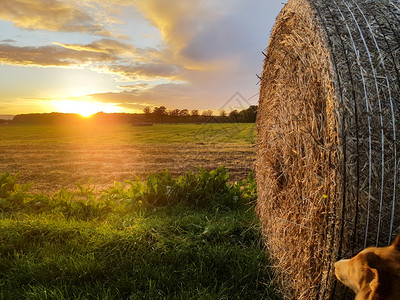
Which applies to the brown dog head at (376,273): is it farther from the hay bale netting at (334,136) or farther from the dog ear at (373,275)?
the hay bale netting at (334,136)

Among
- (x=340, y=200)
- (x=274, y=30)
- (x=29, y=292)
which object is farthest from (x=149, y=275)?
(x=274, y=30)

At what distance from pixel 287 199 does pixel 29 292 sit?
8.97ft

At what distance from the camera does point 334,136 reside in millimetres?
2627

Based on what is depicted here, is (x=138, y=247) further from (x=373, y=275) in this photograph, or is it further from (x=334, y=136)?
(x=373, y=275)

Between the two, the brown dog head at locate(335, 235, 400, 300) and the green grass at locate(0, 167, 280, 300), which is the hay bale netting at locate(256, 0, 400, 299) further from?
the green grass at locate(0, 167, 280, 300)

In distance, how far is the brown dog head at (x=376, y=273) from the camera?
79.1 inches

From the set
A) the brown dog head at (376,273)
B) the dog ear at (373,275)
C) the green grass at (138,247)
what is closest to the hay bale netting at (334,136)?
the brown dog head at (376,273)

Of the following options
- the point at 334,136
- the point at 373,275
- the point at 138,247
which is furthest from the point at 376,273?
the point at 138,247

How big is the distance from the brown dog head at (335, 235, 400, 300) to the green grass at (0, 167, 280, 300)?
1.46 meters

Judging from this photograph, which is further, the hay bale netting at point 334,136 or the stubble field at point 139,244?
the stubble field at point 139,244

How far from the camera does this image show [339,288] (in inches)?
110

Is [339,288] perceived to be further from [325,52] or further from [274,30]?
[274,30]

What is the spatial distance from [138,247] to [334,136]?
2.71 m

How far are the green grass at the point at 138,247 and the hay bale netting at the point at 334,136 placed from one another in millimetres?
679
